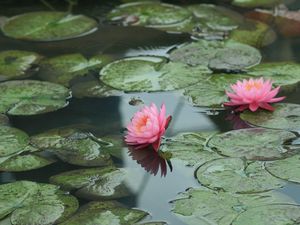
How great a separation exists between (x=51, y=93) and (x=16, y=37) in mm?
573

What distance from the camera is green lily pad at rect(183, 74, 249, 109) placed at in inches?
85.2

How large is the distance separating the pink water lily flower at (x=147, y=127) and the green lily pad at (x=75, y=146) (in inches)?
3.3

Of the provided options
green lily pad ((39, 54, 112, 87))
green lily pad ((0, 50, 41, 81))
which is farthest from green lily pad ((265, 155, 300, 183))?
green lily pad ((0, 50, 41, 81))

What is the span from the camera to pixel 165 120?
194 centimetres

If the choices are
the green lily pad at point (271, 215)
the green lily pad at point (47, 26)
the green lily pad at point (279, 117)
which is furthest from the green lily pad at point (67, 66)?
the green lily pad at point (271, 215)

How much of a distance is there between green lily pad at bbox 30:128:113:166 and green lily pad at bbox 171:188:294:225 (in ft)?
0.94

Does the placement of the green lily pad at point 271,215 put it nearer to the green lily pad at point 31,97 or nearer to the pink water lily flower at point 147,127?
the pink water lily flower at point 147,127

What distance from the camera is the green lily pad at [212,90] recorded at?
2.16 m

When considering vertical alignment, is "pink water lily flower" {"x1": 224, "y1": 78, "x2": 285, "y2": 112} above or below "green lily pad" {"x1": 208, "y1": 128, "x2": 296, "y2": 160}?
above

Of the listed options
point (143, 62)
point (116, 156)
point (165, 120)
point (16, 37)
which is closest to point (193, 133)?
point (165, 120)

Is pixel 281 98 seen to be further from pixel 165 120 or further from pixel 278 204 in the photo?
pixel 278 204

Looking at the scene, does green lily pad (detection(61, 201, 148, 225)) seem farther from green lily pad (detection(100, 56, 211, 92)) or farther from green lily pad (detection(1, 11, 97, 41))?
green lily pad (detection(1, 11, 97, 41))

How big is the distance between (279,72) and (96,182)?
2.76ft

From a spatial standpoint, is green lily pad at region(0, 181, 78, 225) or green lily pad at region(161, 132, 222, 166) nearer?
green lily pad at region(0, 181, 78, 225)
